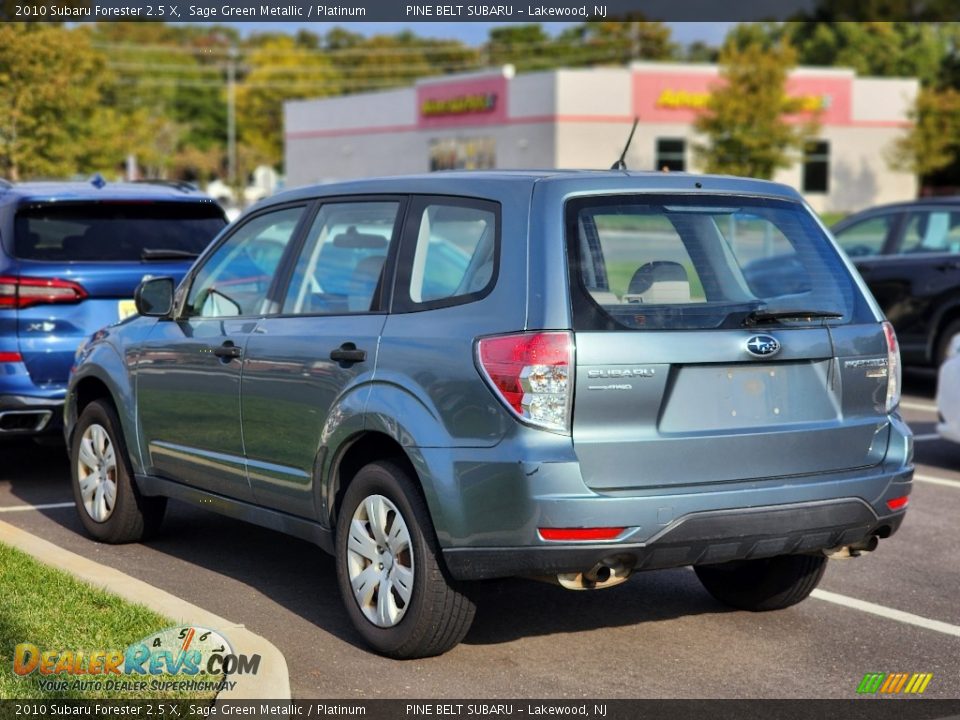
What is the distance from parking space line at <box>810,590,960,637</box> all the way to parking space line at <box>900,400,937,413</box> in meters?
6.61

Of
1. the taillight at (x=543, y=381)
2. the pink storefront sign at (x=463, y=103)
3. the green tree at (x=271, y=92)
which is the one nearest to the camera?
the taillight at (x=543, y=381)

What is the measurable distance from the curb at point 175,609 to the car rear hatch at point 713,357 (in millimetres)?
1285

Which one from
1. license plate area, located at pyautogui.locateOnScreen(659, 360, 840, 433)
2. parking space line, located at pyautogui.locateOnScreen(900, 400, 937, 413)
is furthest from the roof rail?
parking space line, located at pyautogui.locateOnScreen(900, 400, 937, 413)

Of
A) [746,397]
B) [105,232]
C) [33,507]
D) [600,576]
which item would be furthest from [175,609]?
[105,232]

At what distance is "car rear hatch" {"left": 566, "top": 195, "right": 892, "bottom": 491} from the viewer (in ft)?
16.4

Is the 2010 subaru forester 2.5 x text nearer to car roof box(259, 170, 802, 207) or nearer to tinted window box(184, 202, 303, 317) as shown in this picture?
car roof box(259, 170, 802, 207)

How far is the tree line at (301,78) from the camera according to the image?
21.1 meters

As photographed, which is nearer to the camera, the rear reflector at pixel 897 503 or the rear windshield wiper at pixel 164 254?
the rear reflector at pixel 897 503

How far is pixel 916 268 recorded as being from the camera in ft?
45.8

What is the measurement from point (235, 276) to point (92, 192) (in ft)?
8.46

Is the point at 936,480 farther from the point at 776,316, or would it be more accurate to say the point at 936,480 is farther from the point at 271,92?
the point at 271,92

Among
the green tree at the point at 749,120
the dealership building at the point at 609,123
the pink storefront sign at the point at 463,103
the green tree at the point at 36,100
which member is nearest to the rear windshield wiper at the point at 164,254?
the green tree at the point at 36,100

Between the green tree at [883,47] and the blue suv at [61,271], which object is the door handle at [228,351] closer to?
the blue suv at [61,271]

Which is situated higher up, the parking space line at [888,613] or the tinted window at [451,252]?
the tinted window at [451,252]
